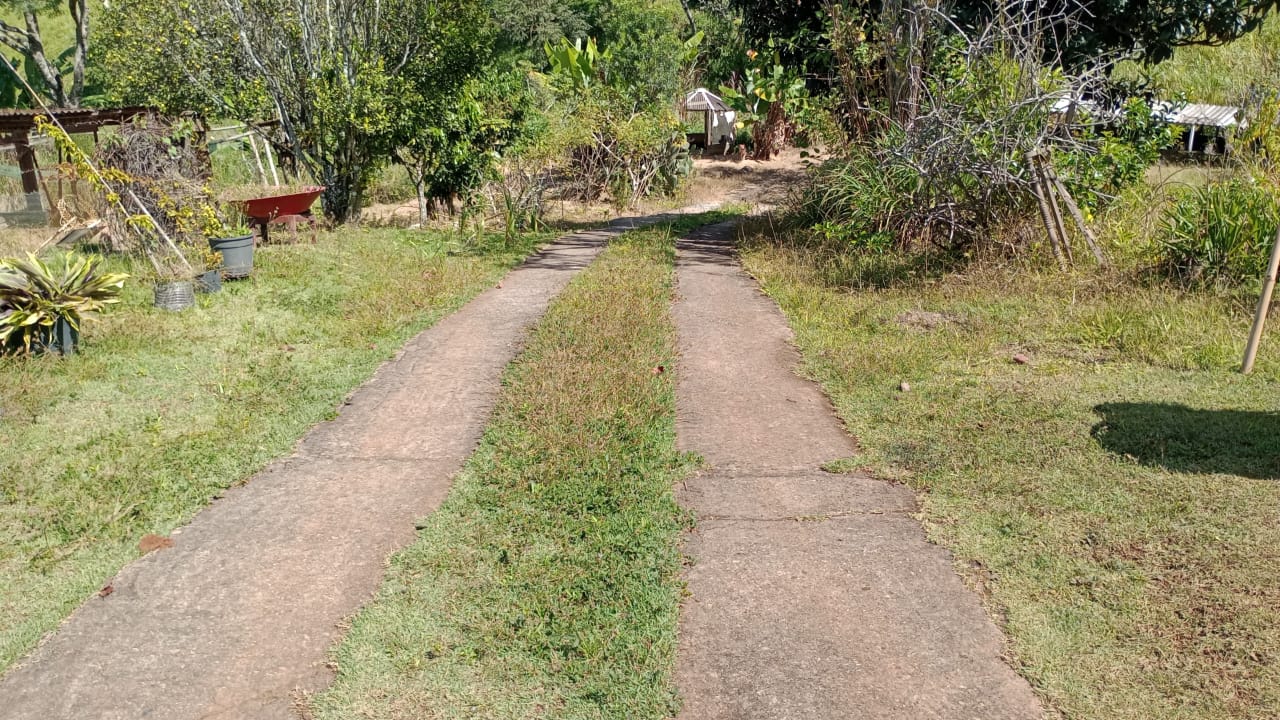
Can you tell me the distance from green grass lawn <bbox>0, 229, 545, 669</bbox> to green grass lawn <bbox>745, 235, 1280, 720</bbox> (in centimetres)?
390

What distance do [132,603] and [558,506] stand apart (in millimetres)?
2066

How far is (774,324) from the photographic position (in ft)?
29.6

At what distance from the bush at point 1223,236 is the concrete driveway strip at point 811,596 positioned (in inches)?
173

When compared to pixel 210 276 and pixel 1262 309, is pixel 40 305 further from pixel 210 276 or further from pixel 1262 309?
pixel 1262 309

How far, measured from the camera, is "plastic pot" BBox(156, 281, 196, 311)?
930 cm

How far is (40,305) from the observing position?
761cm

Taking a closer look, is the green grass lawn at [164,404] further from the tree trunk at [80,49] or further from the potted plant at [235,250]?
the tree trunk at [80,49]

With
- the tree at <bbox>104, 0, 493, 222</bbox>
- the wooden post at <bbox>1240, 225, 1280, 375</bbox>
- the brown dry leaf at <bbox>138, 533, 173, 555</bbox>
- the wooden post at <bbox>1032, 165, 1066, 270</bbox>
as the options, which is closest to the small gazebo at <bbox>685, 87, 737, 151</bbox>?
the tree at <bbox>104, 0, 493, 222</bbox>

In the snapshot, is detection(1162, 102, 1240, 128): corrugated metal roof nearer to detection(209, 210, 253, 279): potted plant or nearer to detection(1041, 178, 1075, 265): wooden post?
detection(1041, 178, 1075, 265): wooden post

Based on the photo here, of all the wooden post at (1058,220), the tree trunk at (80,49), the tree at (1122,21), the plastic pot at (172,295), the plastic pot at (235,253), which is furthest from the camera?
the tree trunk at (80,49)

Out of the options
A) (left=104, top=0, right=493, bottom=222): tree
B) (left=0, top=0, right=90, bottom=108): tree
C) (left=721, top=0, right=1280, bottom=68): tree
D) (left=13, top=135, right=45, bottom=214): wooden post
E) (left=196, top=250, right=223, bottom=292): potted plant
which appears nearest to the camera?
(left=196, top=250, right=223, bottom=292): potted plant

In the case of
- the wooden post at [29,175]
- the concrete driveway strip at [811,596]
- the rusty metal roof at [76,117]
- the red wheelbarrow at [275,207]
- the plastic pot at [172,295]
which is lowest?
the concrete driveway strip at [811,596]

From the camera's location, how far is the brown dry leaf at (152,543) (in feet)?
15.9

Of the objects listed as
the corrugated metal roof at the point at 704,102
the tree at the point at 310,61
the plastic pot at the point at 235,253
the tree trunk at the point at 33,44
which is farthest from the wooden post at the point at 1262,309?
the tree trunk at the point at 33,44
